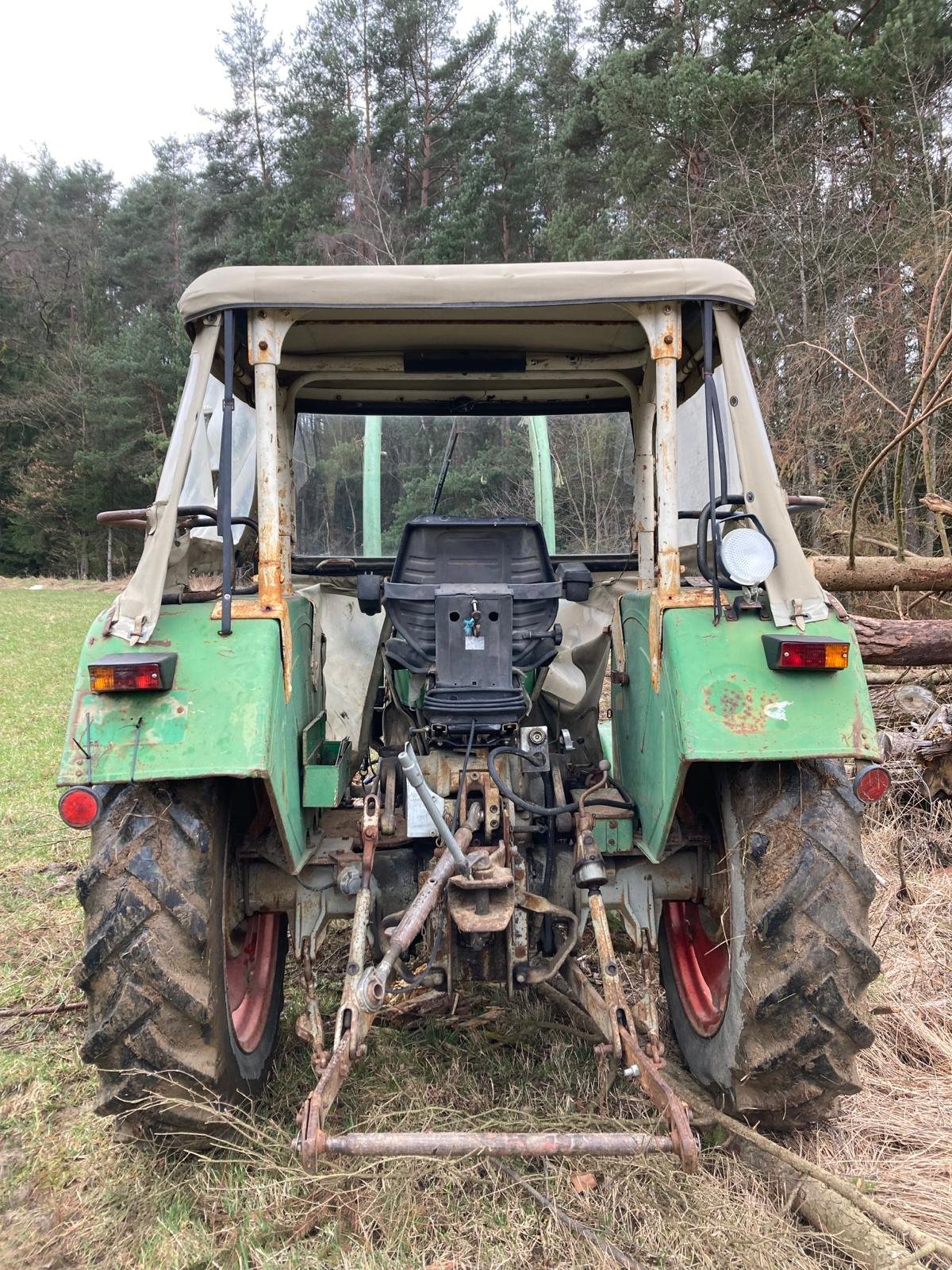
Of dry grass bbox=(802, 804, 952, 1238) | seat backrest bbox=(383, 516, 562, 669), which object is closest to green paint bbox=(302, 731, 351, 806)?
seat backrest bbox=(383, 516, 562, 669)

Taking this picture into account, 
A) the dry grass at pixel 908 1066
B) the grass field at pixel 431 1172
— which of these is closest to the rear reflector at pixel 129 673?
the grass field at pixel 431 1172

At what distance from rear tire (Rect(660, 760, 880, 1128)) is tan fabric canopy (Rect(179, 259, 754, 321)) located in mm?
1365

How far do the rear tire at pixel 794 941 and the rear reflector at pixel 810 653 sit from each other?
31 centimetres

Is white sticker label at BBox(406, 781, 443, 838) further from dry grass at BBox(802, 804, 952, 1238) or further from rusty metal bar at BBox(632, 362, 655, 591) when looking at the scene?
dry grass at BBox(802, 804, 952, 1238)

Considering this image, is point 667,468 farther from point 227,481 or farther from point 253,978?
point 253,978

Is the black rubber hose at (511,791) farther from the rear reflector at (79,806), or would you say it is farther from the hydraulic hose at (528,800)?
the rear reflector at (79,806)

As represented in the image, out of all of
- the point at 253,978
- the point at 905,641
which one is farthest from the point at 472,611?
the point at 905,641

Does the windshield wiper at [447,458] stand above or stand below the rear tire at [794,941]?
above

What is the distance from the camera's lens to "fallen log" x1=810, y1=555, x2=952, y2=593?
6.23m

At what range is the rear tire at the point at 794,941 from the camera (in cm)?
250

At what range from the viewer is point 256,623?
2654mm

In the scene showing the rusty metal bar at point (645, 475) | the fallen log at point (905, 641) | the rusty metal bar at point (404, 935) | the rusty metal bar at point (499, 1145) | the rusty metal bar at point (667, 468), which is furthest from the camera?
the fallen log at point (905, 641)

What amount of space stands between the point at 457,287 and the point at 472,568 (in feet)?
2.99

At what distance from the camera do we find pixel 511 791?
2982 mm
